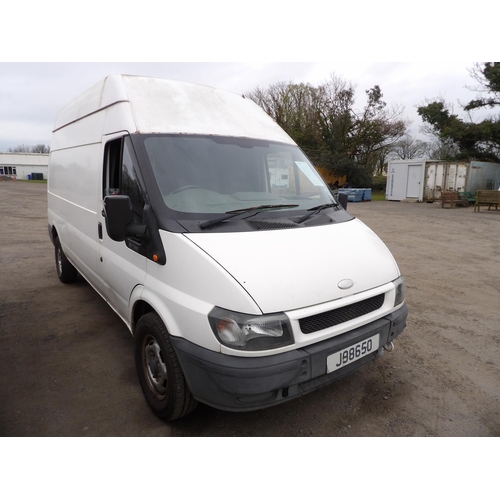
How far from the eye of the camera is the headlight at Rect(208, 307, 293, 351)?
2.23 metres

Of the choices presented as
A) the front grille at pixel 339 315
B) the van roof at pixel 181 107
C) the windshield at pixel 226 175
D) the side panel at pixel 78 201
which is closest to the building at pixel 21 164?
the side panel at pixel 78 201

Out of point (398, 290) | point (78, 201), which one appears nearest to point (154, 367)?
point (398, 290)

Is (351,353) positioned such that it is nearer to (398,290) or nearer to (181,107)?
(398,290)

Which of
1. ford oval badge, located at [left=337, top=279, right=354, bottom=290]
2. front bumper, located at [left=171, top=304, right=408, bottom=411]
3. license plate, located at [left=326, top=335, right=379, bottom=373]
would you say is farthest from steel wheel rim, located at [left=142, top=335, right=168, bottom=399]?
ford oval badge, located at [left=337, top=279, right=354, bottom=290]

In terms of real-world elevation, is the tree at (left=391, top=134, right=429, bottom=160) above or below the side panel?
above

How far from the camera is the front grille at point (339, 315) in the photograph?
7.97ft

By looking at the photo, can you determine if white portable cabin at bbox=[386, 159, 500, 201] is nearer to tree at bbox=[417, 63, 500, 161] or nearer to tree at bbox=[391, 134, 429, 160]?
tree at bbox=[417, 63, 500, 161]

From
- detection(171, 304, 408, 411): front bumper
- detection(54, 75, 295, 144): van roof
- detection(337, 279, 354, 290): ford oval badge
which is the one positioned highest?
detection(54, 75, 295, 144): van roof

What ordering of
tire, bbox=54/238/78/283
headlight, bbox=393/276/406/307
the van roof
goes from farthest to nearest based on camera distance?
tire, bbox=54/238/78/283
the van roof
headlight, bbox=393/276/406/307

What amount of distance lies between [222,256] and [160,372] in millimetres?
1082

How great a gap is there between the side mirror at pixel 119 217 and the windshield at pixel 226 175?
0.93 feet

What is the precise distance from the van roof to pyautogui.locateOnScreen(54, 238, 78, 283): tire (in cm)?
269

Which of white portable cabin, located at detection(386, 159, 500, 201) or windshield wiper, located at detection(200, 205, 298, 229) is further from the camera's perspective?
white portable cabin, located at detection(386, 159, 500, 201)

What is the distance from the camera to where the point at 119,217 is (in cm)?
267
